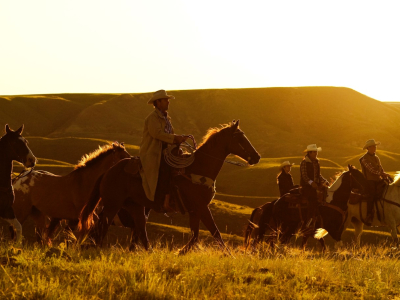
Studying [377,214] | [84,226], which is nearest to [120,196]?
[84,226]

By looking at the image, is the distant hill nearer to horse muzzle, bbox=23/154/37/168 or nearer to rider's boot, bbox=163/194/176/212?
horse muzzle, bbox=23/154/37/168

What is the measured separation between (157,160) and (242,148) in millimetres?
1764

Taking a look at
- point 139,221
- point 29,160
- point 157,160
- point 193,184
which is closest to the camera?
point 193,184

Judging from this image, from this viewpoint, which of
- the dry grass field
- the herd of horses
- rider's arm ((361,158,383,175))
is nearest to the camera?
the dry grass field

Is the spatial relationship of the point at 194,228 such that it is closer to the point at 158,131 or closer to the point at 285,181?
the point at 158,131

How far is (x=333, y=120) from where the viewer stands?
160375mm

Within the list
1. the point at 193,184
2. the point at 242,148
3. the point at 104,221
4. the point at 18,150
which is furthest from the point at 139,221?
the point at 18,150

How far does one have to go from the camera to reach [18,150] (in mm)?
12797

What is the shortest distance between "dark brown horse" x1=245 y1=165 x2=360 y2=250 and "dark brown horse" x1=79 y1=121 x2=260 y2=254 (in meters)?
4.53

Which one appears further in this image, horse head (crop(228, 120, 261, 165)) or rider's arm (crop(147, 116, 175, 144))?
horse head (crop(228, 120, 261, 165))

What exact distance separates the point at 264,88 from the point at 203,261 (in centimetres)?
18460

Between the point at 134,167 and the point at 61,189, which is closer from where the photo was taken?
the point at 134,167

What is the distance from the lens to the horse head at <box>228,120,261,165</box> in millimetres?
12028

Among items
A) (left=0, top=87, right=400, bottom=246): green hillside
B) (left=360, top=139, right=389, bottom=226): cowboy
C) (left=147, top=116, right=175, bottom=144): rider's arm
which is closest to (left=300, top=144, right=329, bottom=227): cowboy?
(left=360, top=139, right=389, bottom=226): cowboy
